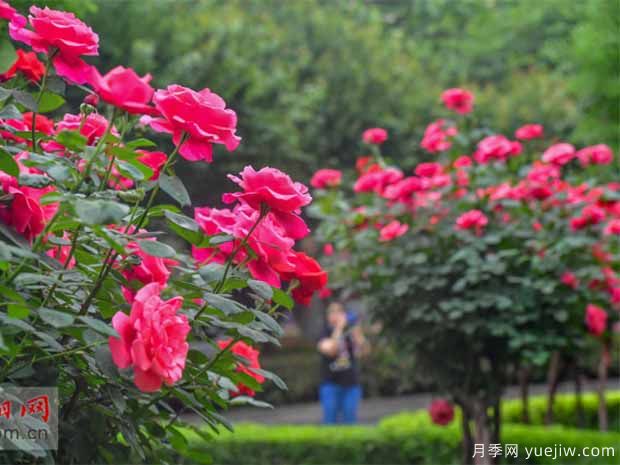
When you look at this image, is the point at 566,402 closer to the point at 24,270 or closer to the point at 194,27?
the point at 194,27

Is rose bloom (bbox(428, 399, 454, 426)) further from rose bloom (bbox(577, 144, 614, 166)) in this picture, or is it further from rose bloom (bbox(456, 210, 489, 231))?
rose bloom (bbox(577, 144, 614, 166))

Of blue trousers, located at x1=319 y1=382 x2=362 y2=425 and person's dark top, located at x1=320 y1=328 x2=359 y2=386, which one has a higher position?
person's dark top, located at x1=320 y1=328 x2=359 y2=386

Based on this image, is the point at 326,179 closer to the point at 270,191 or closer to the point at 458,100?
the point at 458,100

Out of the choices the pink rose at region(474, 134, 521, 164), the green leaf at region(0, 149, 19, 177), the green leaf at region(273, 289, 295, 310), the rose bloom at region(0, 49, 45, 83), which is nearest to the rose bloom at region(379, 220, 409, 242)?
the pink rose at region(474, 134, 521, 164)

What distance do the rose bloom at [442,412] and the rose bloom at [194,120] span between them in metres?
4.75

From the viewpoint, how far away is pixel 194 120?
155 cm

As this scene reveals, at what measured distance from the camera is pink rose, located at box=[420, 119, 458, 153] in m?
5.50

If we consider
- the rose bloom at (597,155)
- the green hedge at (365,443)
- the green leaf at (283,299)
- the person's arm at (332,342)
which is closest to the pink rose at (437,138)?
the rose bloom at (597,155)

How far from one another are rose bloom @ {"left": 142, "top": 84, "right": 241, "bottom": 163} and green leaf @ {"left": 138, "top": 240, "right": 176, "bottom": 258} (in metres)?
0.19

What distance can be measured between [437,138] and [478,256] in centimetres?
90

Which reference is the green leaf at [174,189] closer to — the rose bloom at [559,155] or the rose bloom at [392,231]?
the rose bloom at [392,231]

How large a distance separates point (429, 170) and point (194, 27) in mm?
7633

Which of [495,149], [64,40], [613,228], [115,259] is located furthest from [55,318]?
[613,228]

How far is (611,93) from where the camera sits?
1204 cm
